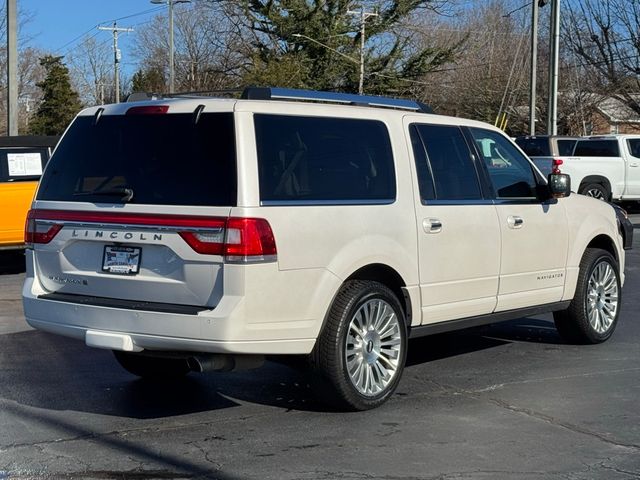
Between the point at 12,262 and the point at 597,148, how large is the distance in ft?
50.0

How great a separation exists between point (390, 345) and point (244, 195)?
5.34 ft

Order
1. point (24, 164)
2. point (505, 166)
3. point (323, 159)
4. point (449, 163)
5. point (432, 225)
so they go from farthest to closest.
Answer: point (24, 164) → point (505, 166) → point (449, 163) → point (432, 225) → point (323, 159)

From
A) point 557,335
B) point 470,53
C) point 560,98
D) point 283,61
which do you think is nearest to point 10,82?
point 557,335

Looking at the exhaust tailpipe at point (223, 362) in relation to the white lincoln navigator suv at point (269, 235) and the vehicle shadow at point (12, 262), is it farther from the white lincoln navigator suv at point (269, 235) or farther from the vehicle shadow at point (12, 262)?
Result: the vehicle shadow at point (12, 262)

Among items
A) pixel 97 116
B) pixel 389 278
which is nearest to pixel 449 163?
pixel 389 278

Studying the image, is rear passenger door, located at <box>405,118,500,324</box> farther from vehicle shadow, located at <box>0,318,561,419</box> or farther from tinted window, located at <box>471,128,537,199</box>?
vehicle shadow, located at <box>0,318,561,419</box>

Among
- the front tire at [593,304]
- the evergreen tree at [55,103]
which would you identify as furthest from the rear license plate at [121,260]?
the evergreen tree at [55,103]

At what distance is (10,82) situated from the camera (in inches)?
821

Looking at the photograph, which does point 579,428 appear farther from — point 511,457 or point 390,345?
point 390,345

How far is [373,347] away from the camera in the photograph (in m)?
6.25

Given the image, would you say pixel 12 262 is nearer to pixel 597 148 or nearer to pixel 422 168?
pixel 422 168

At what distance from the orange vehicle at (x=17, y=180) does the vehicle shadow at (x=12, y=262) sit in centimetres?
86

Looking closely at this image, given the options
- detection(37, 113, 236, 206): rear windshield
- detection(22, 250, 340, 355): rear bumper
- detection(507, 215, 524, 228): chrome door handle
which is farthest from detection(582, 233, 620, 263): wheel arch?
detection(37, 113, 236, 206): rear windshield

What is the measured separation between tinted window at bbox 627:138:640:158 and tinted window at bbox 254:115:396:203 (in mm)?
19389
